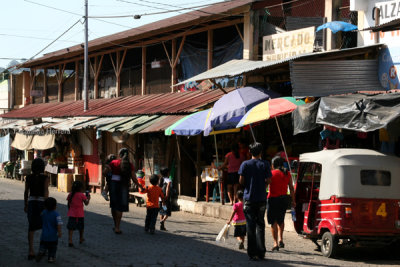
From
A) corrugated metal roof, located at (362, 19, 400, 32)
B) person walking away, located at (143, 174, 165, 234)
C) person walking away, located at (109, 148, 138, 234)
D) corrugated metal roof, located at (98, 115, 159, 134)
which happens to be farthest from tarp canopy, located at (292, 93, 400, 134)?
corrugated metal roof, located at (98, 115, 159, 134)

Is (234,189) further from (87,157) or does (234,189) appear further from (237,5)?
(87,157)

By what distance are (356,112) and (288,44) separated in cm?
723

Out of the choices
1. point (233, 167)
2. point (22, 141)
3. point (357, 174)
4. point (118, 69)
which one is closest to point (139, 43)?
point (118, 69)

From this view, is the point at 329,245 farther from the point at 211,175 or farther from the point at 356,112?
the point at 211,175

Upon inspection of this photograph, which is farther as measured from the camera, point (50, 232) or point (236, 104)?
point (236, 104)

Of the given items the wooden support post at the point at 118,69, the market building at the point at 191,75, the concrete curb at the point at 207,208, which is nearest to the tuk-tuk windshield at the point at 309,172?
the concrete curb at the point at 207,208

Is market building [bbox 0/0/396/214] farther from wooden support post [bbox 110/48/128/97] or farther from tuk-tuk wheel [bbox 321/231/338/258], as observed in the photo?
tuk-tuk wheel [bbox 321/231/338/258]

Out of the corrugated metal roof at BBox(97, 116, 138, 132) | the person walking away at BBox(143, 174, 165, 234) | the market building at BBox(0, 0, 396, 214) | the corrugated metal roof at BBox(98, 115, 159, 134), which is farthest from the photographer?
the corrugated metal roof at BBox(97, 116, 138, 132)

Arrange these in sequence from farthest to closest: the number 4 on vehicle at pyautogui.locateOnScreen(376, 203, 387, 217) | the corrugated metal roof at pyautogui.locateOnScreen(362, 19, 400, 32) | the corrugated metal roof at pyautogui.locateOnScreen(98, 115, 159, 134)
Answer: the corrugated metal roof at pyautogui.locateOnScreen(98, 115, 159, 134) → the corrugated metal roof at pyautogui.locateOnScreen(362, 19, 400, 32) → the number 4 on vehicle at pyautogui.locateOnScreen(376, 203, 387, 217)

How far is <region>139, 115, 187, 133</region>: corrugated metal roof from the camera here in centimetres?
1882

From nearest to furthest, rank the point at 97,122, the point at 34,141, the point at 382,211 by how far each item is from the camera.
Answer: the point at 382,211, the point at 97,122, the point at 34,141

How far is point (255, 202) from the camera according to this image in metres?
9.80

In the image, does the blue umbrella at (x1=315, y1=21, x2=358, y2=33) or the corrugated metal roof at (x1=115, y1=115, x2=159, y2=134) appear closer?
the blue umbrella at (x1=315, y1=21, x2=358, y2=33)

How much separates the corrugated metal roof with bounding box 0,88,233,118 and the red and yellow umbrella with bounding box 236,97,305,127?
16.8ft
